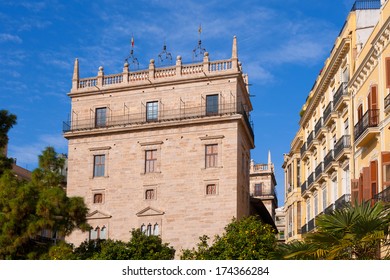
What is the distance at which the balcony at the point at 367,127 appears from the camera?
22.6m

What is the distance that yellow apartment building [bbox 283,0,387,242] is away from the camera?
2700cm

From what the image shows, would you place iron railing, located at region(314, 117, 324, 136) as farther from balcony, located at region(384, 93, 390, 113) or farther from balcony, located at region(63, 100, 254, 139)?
balcony, located at region(384, 93, 390, 113)

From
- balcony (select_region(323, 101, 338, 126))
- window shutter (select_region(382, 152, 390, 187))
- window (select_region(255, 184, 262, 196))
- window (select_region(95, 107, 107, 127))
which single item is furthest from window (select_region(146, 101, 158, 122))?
window (select_region(255, 184, 262, 196))

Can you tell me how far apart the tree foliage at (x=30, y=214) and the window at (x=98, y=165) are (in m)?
12.1

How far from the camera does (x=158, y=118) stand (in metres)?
Result: 39.3

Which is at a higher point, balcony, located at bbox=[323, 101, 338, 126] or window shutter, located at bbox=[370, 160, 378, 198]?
balcony, located at bbox=[323, 101, 338, 126]

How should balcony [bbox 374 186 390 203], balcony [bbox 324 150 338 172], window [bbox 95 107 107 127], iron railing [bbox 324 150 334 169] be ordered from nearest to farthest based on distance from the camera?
balcony [bbox 374 186 390 203] < balcony [bbox 324 150 338 172] < iron railing [bbox 324 150 334 169] < window [bbox 95 107 107 127]

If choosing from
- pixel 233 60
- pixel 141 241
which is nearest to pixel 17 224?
pixel 141 241

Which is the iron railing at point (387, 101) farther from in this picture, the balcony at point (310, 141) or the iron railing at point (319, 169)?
the balcony at point (310, 141)

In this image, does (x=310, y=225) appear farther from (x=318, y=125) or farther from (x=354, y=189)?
(x=354, y=189)

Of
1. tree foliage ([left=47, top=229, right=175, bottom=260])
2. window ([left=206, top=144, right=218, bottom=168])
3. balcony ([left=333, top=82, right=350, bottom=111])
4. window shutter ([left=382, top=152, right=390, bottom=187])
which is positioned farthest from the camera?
window ([left=206, top=144, right=218, bottom=168])

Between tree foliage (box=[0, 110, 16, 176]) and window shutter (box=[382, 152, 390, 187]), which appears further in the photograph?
tree foliage (box=[0, 110, 16, 176])

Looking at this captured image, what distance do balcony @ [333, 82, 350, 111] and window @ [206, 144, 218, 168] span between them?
31.4 feet

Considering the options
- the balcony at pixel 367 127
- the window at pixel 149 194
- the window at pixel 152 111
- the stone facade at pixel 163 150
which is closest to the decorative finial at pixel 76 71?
the stone facade at pixel 163 150
